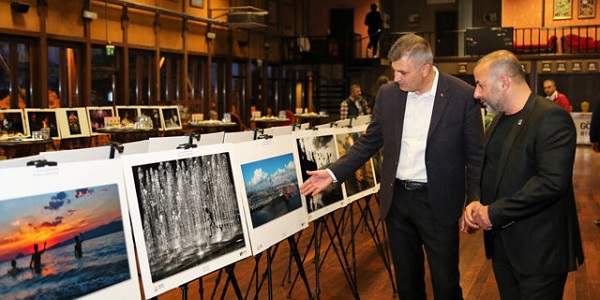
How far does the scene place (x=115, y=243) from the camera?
95.1 inches

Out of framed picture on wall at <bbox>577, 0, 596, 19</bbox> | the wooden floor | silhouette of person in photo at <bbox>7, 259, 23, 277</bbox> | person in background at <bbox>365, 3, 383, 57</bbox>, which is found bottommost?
the wooden floor

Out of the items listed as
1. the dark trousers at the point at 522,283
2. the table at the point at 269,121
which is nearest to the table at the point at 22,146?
the table at the point at 269,121

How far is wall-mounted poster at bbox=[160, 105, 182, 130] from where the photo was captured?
1284cm

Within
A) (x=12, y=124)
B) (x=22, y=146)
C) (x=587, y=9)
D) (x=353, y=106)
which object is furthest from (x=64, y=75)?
(x=587, y=9)

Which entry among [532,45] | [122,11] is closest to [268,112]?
[122,11]

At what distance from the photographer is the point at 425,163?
344 cm

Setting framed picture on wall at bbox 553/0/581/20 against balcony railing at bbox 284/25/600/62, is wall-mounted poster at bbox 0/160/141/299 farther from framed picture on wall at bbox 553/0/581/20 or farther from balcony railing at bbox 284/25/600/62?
framed picture on wall at bbox 553/0/581/20

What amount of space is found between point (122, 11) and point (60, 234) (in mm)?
11243

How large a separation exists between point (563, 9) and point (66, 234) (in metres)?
23.6

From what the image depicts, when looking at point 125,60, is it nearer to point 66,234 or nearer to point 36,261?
point 66,234

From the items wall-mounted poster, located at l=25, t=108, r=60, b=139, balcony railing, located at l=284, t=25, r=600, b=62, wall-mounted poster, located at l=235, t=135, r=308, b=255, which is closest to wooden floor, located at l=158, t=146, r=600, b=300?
wall-mounted poster, located at l=235, t=135, r=308, b=255

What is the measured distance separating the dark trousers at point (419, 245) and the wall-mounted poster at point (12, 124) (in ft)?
22.0

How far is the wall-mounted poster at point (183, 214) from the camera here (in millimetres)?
2562

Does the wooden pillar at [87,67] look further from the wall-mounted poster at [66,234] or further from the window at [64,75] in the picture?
the wall-mounted poster at [66,234]
